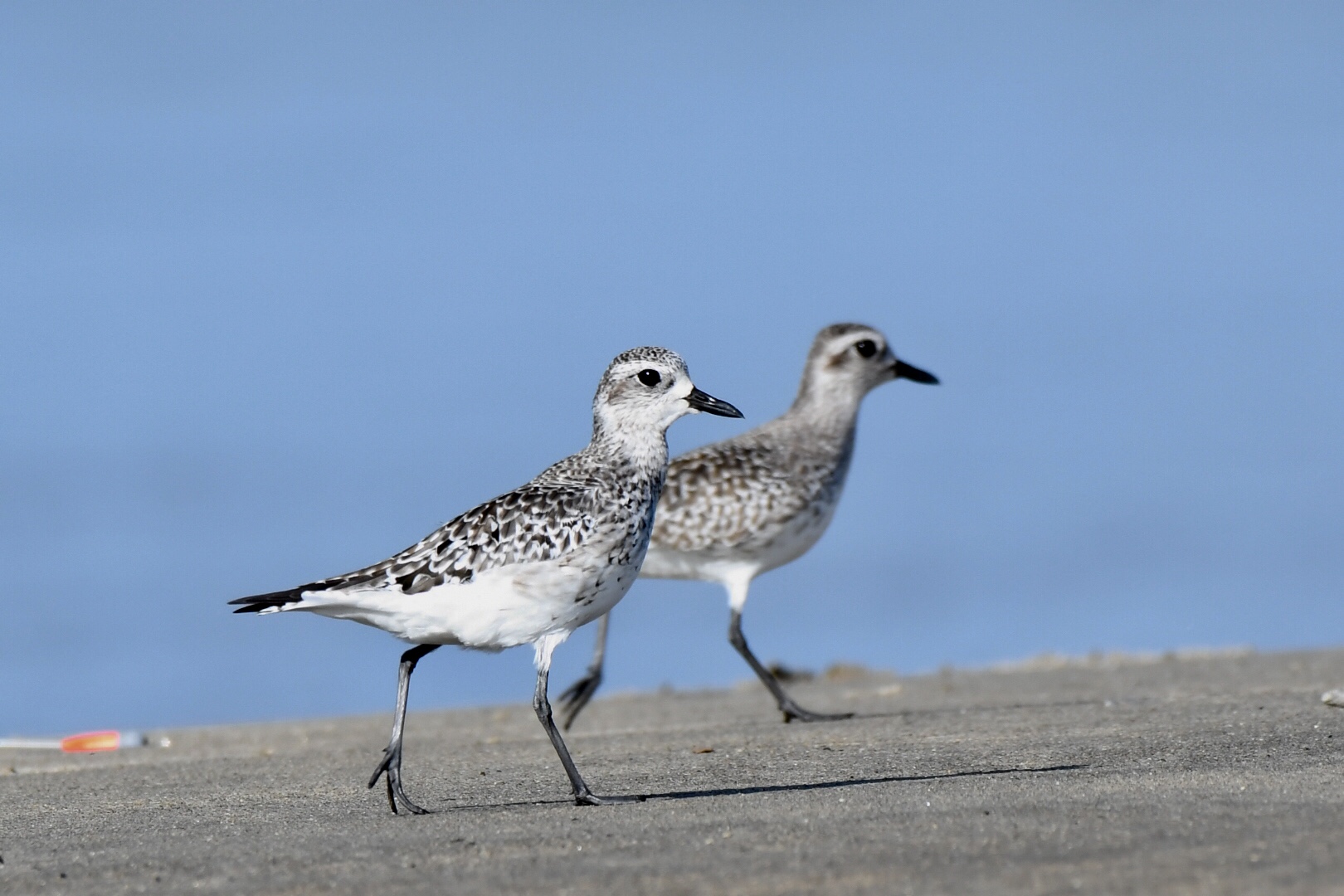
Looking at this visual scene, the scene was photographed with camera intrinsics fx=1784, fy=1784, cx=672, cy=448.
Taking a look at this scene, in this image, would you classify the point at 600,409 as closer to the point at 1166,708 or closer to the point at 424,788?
the point at 424,788

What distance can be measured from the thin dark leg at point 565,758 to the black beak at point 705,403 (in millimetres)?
1650

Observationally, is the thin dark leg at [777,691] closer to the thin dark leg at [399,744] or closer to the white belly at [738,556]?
the white belly at [738,556]

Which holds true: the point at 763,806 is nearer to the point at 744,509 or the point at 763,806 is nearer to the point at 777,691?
the point at 777,691

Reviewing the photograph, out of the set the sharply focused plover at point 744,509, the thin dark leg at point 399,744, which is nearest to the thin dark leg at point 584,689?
the sharply focused plover at point 744,509

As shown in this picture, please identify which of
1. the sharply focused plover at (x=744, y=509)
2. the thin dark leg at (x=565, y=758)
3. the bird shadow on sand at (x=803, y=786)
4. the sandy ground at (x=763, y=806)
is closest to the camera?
the sandy ground at (x=763, y=806)

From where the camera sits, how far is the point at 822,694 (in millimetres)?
13750

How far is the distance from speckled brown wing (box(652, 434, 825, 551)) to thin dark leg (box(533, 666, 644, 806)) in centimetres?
469

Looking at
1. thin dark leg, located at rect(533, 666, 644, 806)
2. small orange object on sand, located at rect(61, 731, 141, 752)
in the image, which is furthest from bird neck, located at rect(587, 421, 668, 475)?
small orange object on sand, located at rect(61, 731, 141, 752)

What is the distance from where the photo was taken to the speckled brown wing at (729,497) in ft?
40.3

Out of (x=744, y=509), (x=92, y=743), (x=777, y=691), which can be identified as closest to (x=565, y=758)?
(x=777, y=691)

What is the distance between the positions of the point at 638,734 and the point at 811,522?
2597 millimetres

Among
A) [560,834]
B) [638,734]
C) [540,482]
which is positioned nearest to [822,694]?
[638,734]

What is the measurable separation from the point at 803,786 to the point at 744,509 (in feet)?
15.9

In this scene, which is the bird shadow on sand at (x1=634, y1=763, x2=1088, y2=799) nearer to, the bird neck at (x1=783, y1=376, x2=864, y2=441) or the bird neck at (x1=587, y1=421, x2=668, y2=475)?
the bird neck at (x1=587, y1=421, x2=668, y2=475)
